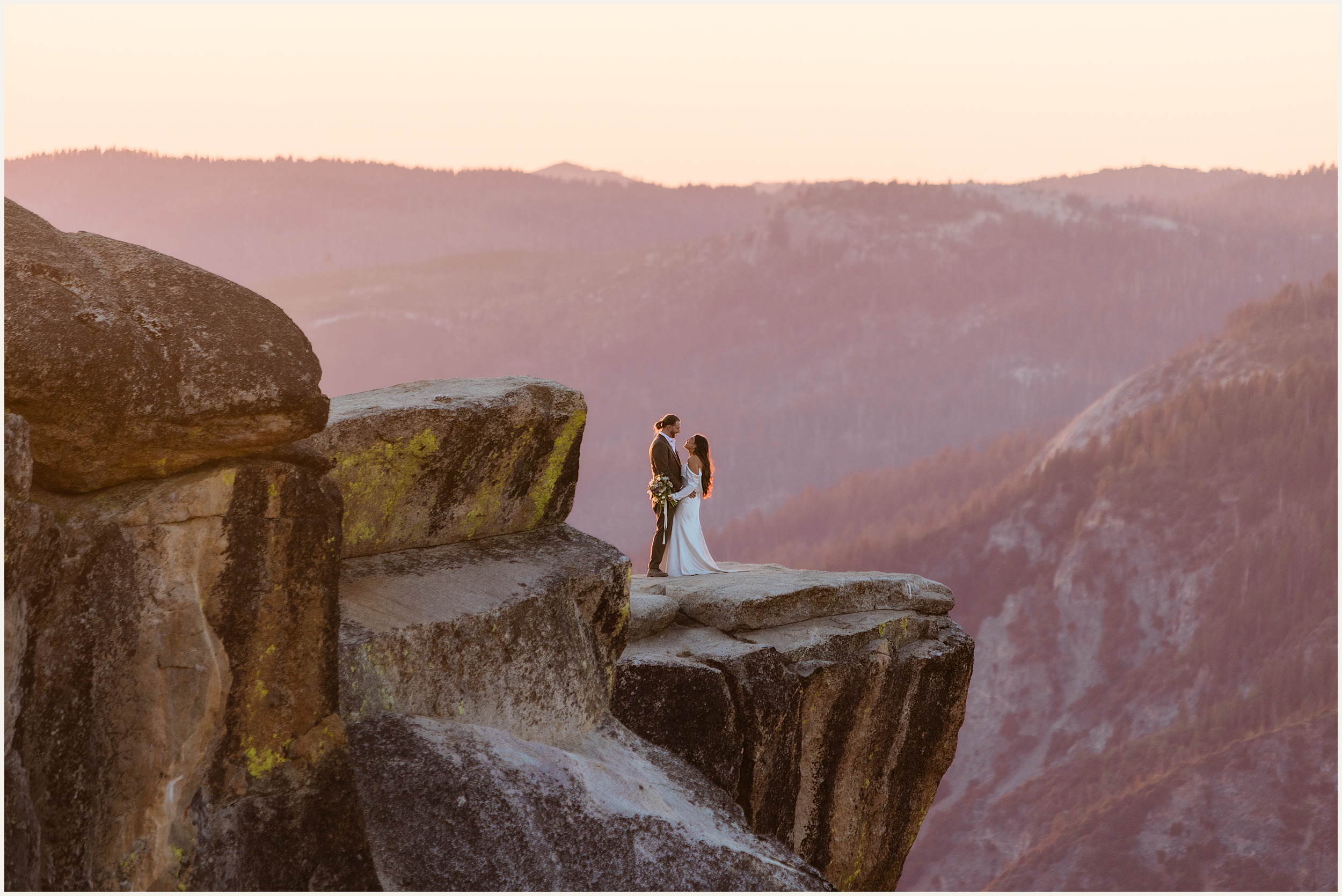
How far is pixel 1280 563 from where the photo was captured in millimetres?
126312

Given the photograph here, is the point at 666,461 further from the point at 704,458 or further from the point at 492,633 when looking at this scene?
the point at 492,633

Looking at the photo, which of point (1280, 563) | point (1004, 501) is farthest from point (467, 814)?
point (1004, 501)

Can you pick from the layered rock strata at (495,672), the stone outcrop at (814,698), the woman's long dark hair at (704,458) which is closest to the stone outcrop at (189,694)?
the layered rock strata at (495,672)

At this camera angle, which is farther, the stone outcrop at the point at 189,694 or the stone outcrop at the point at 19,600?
the stone outcrop at the point at 189,694

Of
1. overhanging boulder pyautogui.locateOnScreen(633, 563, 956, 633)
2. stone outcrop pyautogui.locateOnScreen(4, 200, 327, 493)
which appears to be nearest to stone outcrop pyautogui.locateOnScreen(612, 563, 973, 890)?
overhanging boulder pyautogui.locateOnScreen(633, 563, 956, 633)

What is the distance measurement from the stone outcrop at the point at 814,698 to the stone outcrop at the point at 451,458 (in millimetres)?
2431

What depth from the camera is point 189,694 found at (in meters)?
9.33

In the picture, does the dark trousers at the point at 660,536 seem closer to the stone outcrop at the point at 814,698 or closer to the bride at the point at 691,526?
the bride at the point at 691,526

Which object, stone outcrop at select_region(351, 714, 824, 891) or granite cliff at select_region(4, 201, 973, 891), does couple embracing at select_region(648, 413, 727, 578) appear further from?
stone outcrop at select_region(351, 714, 824, 891)

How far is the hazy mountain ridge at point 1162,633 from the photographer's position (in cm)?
9781

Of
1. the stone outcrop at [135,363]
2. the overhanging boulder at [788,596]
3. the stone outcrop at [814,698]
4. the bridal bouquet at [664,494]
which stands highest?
the stone outcrop at [135,363]

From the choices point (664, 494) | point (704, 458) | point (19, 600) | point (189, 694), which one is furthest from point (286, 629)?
point (704, 458)

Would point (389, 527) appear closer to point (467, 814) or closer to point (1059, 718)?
point (467, 814)

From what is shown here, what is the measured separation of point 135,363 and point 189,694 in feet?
7.51
